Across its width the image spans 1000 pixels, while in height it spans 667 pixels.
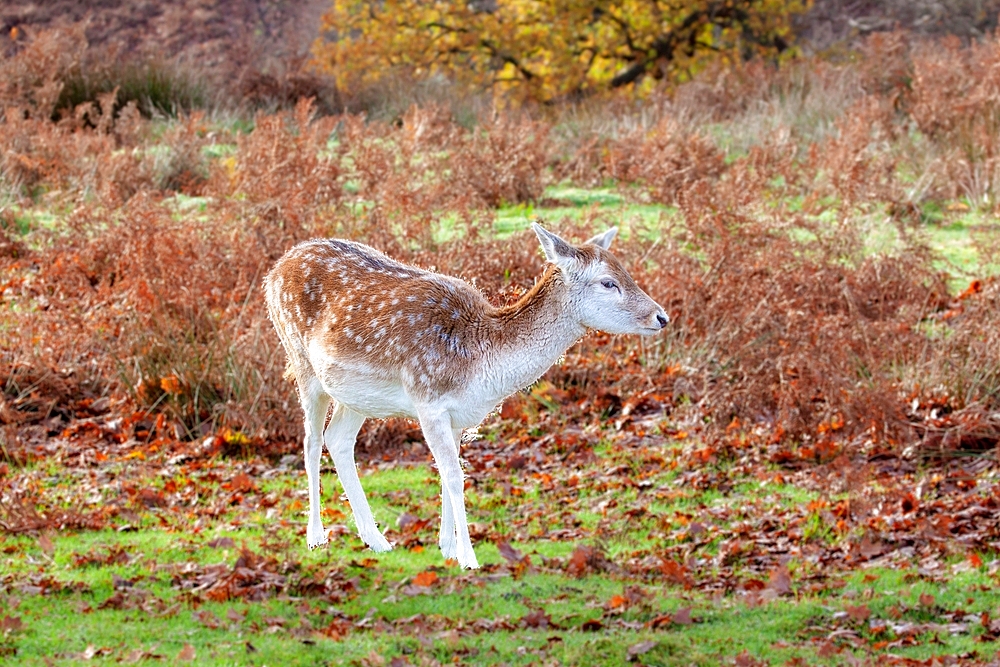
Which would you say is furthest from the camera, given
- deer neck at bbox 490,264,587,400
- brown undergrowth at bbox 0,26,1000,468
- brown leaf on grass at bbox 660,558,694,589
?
brown undergrowth at bbox 0,26,1000,468

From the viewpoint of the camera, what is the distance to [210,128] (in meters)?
20.6

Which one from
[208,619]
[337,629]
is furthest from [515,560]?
[208,619]

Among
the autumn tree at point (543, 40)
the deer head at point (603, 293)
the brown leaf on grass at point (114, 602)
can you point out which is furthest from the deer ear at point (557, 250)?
the autumn tree at point (543, 40)

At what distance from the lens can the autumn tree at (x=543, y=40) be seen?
25.5 m

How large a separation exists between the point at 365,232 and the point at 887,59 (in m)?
12.0

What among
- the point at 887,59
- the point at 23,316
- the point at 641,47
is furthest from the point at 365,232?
the point at 641,47

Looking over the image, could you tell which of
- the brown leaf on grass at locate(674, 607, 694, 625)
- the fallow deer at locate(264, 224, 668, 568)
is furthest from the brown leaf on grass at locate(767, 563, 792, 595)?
the fallow deer at locate(264, 224, 668, 568)

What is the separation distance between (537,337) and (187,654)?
2.18 metres

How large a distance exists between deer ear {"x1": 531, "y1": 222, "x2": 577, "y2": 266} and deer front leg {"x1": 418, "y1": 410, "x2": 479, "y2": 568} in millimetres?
802

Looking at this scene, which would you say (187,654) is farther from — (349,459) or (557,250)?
(557,250)

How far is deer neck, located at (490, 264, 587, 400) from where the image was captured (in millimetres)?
5867

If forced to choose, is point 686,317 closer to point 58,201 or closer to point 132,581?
point 132,581

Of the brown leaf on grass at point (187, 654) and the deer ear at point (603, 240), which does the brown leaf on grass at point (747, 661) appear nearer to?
the deer ear at point (603, 240)

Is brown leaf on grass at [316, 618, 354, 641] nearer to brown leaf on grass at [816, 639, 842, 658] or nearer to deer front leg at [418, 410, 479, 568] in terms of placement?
deer front leg at [418, 410, 479, 568]
